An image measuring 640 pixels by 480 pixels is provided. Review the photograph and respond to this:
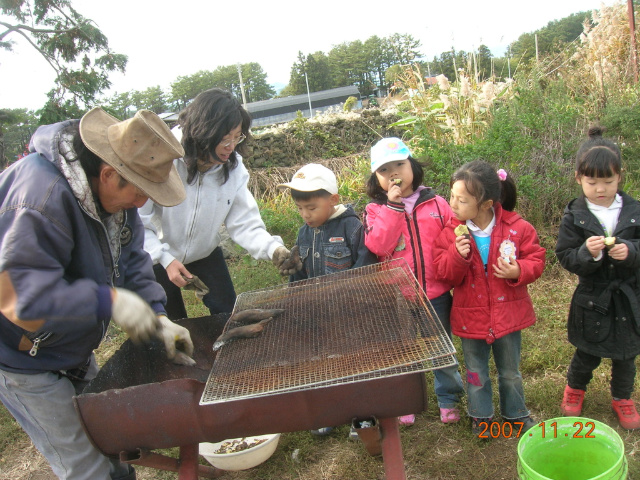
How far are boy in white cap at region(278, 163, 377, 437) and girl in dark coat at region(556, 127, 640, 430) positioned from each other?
3.66 feet

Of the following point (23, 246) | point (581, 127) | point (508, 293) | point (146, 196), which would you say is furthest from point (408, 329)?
point (581, 127)

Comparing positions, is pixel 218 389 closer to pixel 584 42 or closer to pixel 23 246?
pixel 23 246

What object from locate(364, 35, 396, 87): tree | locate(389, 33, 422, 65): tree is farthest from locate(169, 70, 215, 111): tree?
locate(389, 33, 422, 65): tree

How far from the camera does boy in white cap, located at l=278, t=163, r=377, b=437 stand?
285 centimetres

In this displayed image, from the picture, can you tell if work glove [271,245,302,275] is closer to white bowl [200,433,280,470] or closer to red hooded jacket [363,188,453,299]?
red hooded jacket [363,188,453,299]

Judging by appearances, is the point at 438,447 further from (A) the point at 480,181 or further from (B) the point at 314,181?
(B) the point at 314,181

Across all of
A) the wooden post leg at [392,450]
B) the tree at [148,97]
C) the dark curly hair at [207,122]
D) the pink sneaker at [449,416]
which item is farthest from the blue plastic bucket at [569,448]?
the tree at [148,97]

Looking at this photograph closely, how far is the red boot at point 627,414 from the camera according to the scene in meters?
2.61

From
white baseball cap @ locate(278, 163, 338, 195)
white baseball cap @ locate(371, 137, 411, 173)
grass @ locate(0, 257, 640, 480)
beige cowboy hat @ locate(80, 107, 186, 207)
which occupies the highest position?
beige cowboy hat @ locate(80, 107, 186, 207)

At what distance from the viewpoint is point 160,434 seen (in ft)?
5.87

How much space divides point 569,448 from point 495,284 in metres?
0.84

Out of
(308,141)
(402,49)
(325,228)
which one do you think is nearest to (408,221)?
(325,228)

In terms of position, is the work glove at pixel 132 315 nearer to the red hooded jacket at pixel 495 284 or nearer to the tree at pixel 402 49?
the red hooded jacket at pixel 495 284

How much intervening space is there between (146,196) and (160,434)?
0.91 meters
